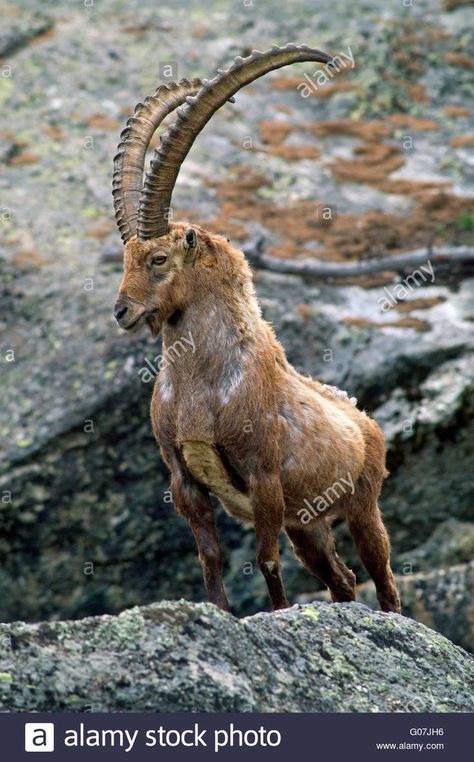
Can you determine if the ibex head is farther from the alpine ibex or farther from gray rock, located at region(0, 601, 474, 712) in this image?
gray rock, located at region(0, 601, 474, 712)

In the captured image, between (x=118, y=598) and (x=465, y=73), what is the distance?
55.1ft

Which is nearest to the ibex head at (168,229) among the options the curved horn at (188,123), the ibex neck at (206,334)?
the curved horn at (188,123)

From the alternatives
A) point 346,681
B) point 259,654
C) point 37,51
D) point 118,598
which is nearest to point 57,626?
point 259,654

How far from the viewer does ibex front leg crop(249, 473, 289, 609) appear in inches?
453

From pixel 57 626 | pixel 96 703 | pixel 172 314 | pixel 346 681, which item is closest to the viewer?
pixel 96 703

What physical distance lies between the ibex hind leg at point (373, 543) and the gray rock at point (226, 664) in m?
1.93

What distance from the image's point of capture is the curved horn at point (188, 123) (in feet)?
38.1

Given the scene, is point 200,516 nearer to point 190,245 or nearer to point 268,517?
point 268,517

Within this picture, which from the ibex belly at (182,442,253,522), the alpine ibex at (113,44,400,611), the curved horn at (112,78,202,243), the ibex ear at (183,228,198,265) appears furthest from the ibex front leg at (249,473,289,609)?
the curved horn at (112,78,202,243)

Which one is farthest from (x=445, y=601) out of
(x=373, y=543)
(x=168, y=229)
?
(x=168, y=229)

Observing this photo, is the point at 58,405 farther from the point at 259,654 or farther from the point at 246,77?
the point at 259,654

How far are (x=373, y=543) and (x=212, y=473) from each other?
2424mm

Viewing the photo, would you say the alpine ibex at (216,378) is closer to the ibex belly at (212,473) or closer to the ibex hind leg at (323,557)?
the ibex belly at (212,473)

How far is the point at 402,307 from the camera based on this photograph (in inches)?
897
